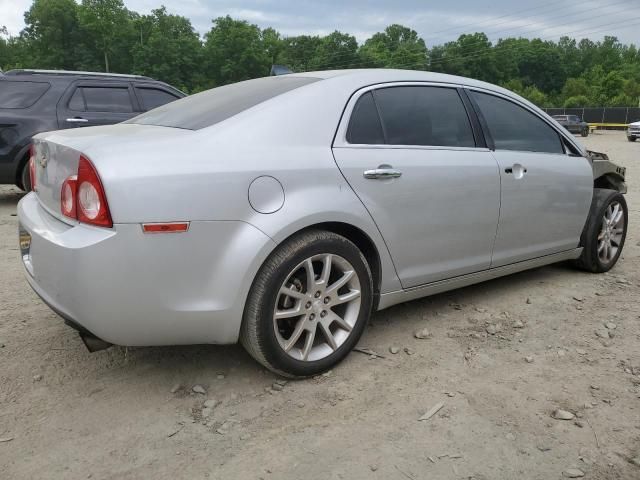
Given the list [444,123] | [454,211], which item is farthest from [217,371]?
[444,123]

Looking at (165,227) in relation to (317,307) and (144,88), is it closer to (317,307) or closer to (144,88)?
(317,307)

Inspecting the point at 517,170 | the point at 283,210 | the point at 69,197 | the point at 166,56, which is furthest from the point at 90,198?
the point at 166,56

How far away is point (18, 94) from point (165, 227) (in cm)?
618

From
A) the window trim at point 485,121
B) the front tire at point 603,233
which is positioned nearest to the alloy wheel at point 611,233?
the front tire at point 603,233

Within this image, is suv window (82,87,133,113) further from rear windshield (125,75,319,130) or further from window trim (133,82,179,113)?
rear windshield (125,75,319,130)

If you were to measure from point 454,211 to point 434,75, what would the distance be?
888mm

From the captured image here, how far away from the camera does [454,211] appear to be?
3.30 meters

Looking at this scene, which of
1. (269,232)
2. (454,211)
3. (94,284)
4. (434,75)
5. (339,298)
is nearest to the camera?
(94,284)

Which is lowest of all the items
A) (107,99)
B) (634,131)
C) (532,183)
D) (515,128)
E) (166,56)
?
(634,131)

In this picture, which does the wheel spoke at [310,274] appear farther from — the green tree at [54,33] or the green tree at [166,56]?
the green tree at [54,33]

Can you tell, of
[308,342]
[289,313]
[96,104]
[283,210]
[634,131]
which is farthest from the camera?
[634,131]

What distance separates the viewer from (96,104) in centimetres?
779

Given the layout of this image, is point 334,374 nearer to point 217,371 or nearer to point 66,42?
point 217,371

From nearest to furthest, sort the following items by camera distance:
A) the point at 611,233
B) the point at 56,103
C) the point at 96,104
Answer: the point at 611,233 < the point at 56,103 < the point at 96,104
